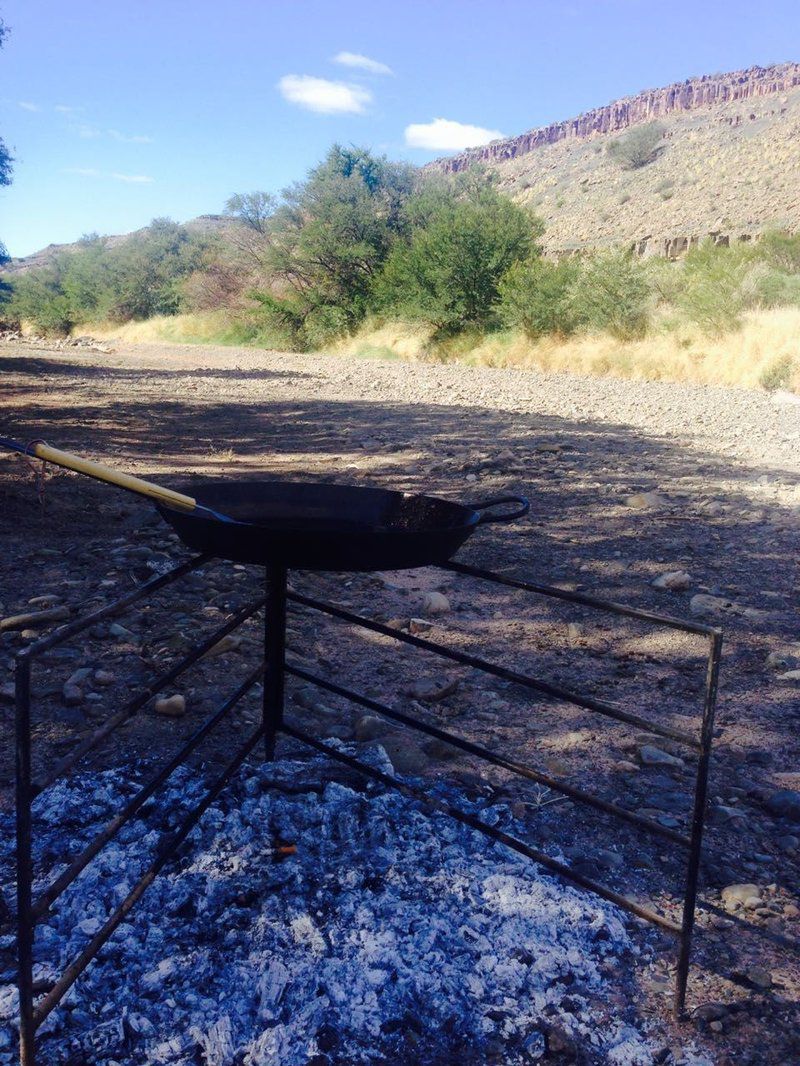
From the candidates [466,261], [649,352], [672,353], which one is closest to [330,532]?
[672,353]

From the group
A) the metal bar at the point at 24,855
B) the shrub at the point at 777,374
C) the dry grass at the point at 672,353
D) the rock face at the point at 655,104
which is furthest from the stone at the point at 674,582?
the rock face at the point at 655,104

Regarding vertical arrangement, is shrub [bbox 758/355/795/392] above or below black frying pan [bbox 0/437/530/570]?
above

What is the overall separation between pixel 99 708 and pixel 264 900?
115cm

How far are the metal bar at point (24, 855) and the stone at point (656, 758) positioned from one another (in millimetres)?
1899

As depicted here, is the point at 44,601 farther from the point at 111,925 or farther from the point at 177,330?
the point at 177,330

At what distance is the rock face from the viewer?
219 ft

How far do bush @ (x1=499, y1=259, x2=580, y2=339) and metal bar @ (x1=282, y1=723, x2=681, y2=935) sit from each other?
16.8 meters

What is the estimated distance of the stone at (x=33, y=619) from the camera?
342 centimetres

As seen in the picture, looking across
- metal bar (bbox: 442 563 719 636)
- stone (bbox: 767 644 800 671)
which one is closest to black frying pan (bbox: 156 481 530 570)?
metal bar (bbox: 442 563 719 636)

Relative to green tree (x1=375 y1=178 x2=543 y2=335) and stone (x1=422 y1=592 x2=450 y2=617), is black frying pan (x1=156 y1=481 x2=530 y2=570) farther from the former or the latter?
green tree (x1=375 y1=178 x2=543 y2=335)

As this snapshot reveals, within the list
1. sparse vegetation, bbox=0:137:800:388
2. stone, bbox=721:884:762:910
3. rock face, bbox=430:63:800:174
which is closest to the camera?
stone, bbox=721:884:762:910

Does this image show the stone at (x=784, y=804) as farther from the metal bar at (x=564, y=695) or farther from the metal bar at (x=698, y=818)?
the metal bar at (x=698, y=818)

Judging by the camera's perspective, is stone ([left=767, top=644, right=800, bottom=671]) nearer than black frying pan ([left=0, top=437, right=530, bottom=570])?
No

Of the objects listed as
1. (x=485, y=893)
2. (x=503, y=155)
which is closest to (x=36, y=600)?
(x=485, y=893)
